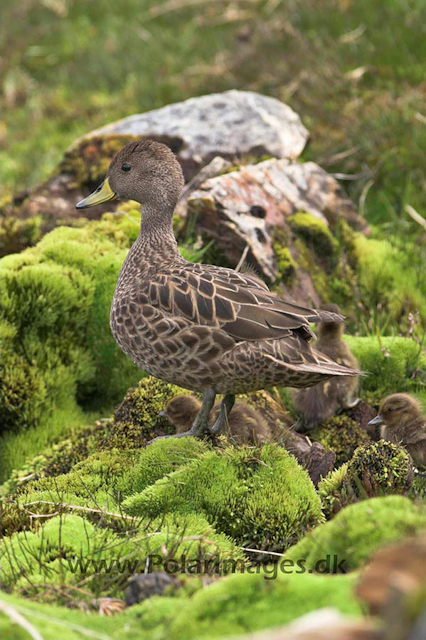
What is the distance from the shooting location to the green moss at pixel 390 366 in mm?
5258

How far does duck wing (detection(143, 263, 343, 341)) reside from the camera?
4.05 metres

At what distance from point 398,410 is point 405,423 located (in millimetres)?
87

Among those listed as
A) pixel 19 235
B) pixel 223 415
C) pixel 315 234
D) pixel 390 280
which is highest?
pixel 19 235

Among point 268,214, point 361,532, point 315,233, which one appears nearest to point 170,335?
point 361,532

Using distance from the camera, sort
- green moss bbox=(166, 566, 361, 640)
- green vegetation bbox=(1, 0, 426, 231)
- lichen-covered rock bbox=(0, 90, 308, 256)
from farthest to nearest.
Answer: green vegetation bbox=(1, 0, 426, 231) < lichen-covered rock bbox=(0, 90, 308, 256) < green moss bbox=(166, 566, 361, 640)

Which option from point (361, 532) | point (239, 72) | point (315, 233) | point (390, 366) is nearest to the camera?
point (361, 532)

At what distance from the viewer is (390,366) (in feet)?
17.5

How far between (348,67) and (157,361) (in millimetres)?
6628

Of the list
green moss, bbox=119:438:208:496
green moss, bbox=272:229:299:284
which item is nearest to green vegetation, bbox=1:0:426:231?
green moss, bbox=272:229:299:284

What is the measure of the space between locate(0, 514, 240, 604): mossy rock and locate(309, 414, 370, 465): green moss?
155 cm

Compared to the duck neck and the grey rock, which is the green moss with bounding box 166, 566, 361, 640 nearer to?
the duck neck

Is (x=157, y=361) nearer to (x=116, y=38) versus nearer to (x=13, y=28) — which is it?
(x=116, y=38)

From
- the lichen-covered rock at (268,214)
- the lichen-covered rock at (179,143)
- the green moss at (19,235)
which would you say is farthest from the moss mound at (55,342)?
the lichen-covered rock at (179,143)

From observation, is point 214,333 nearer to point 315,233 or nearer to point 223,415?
point 223,415
